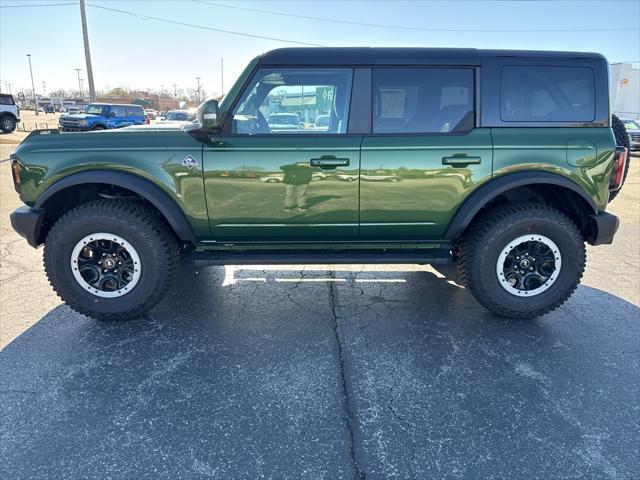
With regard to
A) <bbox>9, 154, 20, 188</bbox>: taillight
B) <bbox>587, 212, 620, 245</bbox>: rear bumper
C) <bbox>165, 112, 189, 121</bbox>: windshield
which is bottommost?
<bbox>587, 212, 620, 245</bbox>: rear bumper

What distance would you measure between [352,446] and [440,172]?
203 cm

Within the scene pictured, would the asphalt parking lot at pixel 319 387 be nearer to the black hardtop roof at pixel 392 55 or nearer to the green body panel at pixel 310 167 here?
the green body panel at pixel 310 167

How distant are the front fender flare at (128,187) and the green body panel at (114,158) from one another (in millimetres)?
34

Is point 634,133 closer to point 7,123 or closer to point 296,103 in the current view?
point 296,103

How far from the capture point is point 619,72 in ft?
105

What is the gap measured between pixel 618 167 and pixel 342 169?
7.16 feet

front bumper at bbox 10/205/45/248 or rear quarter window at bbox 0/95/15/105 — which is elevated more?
rear quarter window at bbox 0/95/15/105

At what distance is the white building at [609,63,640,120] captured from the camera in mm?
31938

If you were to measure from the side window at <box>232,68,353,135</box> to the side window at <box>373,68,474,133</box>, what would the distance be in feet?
0.95

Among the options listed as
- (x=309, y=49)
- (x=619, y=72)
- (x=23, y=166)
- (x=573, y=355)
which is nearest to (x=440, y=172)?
(x=309, y=49)

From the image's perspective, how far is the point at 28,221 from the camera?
3.21 meters

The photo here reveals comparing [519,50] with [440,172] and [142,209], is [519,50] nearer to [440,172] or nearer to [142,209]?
[440,172]

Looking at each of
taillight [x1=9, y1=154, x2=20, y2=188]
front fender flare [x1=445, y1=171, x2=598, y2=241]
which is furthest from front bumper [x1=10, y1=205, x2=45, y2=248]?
front fender flare [x1=445, y1=171, x2=598, y2=241]

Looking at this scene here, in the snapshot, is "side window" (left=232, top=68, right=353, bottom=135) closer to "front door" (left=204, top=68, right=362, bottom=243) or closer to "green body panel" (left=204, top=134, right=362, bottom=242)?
"front door" (left=204, top=68, right=362, bottom=243)
